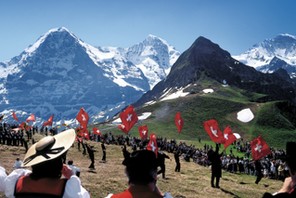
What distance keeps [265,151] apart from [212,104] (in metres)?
126

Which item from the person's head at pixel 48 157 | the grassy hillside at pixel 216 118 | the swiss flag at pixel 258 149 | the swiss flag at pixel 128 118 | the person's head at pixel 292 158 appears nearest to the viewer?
the person's head at pixel 48 157

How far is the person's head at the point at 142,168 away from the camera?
5262mm

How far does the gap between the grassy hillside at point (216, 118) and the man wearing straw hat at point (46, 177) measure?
366 feet

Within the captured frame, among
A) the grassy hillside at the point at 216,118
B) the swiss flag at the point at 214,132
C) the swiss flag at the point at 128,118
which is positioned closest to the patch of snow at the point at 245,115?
the grassy hillside at the point at 216,118

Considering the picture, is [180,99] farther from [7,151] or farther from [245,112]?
[7,151]

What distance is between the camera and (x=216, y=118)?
14250 centimetres

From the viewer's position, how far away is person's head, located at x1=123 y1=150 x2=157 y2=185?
5262 mm

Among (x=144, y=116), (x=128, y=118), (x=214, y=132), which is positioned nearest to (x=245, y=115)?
(x=144, y=116)

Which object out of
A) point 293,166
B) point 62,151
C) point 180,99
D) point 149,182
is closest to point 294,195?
point 293,166

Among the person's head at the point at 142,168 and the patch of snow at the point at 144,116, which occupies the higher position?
the patch of snow at the point at 144,116

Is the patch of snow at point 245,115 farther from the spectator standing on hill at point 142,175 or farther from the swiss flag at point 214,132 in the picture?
the spectator standing on hill at point 142,175

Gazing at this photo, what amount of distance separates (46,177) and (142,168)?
1.35m

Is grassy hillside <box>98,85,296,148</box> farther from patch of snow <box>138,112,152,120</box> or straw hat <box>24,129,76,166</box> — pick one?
straw hat <box>24,129,76,166</box>

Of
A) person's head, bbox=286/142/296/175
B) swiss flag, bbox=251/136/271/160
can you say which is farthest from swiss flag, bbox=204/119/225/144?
person's head, bbox=286/142/296/175
